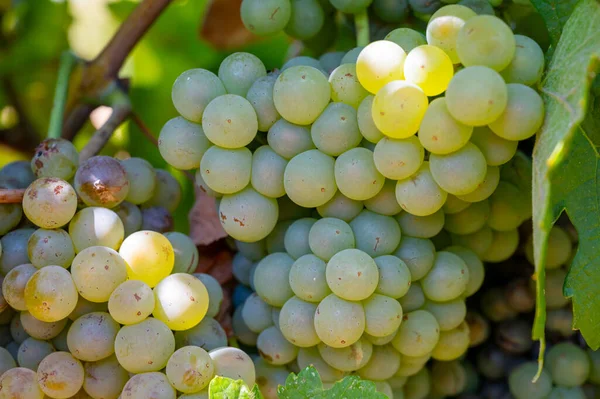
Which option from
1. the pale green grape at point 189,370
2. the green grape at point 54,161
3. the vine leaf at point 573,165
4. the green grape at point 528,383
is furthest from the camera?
the green grape at point 528,383

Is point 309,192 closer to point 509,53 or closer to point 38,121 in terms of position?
point 509,53

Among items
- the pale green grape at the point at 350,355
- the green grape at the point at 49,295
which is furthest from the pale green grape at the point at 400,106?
the green grape at the point at 49,295

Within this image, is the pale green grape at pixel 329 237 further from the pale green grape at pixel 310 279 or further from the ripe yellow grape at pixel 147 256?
the ripe yellow grape at pixel 147 256

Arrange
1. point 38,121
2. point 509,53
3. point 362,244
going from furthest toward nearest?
point 38,121, point 362,244, point 509,53

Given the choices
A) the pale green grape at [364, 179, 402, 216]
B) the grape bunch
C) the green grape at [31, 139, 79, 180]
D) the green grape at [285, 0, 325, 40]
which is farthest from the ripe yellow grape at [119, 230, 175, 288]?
the green grape at [285, 0, 325, 40]

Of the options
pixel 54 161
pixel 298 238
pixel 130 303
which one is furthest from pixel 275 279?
pixel 54 161

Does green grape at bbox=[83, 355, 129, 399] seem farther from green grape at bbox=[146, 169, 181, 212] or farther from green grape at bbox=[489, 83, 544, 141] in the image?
green grape at bbox=[489, 83, 544, 141]

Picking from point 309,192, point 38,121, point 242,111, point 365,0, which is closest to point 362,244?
point 309,192
